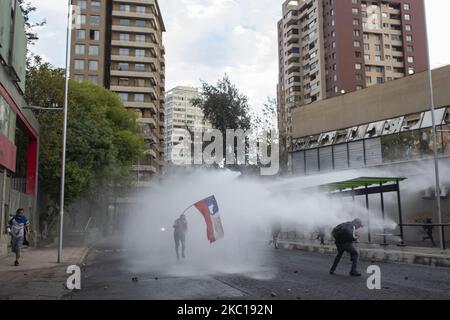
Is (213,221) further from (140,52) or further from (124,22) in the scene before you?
(124,22)

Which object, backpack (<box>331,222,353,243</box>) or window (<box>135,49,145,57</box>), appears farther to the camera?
window (<box>135,49,145,57</box>)

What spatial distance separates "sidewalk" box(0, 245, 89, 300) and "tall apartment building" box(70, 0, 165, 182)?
184 feet

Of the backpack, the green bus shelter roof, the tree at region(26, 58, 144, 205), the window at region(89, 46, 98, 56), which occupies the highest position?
the window at region(89, 46, 98, 56)

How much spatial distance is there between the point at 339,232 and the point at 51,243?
19.1 meters

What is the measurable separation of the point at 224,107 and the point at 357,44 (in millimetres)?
43708

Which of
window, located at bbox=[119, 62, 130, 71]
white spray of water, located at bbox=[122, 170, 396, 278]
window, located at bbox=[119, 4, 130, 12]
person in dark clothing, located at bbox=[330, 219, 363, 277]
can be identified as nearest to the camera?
person in dark clothing, located at bbox=[330, 219, 363, 277]

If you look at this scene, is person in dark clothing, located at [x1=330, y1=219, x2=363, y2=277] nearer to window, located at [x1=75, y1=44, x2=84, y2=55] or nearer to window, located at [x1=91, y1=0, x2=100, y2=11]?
window, located at [x1=75, y1=44, x2=84, y2=55]

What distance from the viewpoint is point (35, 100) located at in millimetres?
28531

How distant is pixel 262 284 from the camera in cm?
1034

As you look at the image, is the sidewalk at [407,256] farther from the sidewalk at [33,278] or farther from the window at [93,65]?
the window at [93,65]

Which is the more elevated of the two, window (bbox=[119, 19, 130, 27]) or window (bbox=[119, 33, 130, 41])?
window (bbox=[119, 19, 130, 27])

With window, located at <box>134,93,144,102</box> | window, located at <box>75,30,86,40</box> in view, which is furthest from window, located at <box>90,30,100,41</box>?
window, located at <box>134,93,144,102</box>

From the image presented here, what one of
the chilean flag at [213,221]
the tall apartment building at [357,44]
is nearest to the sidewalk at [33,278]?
the chilean flag at [213,221]

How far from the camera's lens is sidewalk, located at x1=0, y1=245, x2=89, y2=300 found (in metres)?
9.09
